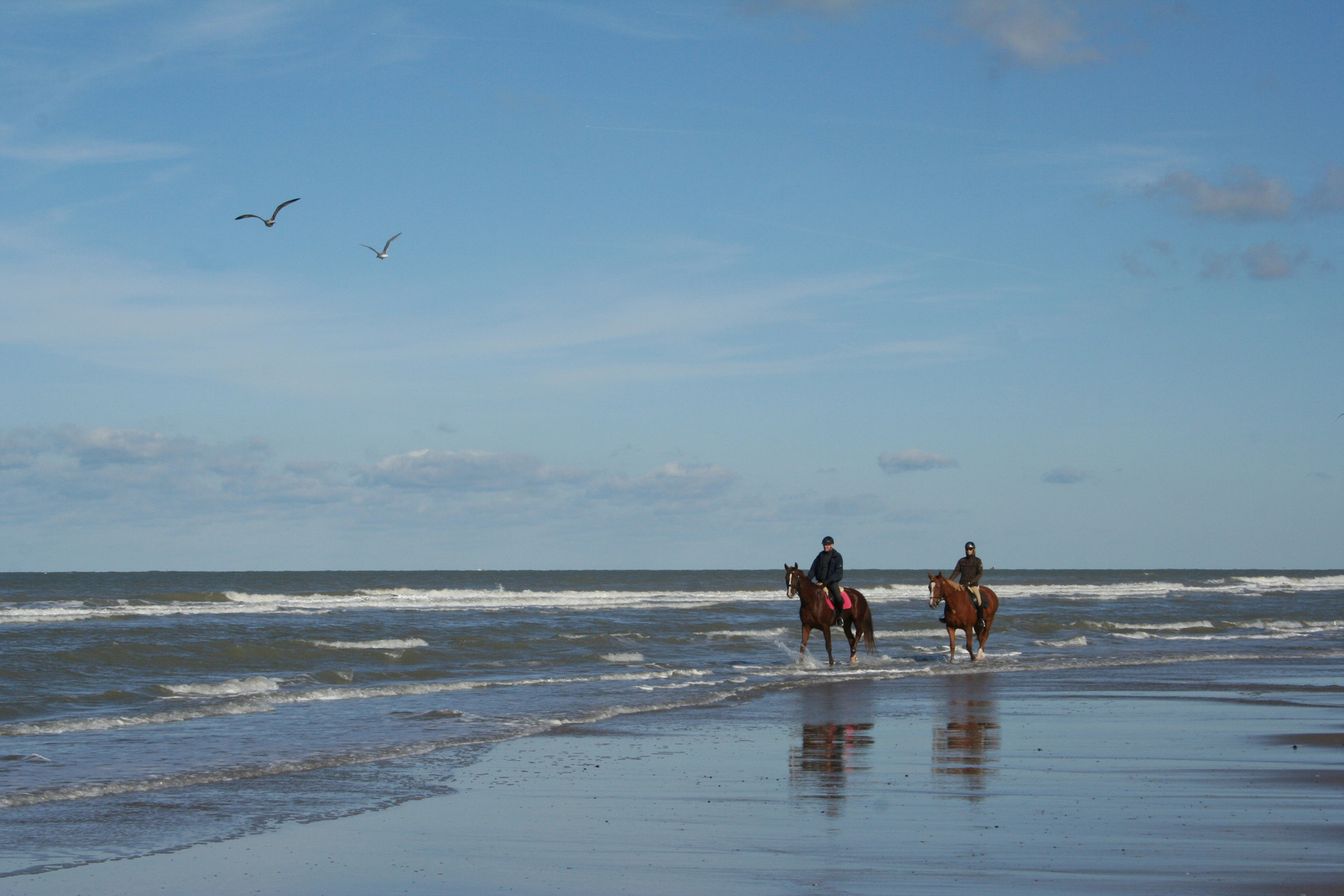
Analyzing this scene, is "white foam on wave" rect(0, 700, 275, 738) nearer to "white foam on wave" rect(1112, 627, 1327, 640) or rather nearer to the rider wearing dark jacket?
the rider wearing dark jacket

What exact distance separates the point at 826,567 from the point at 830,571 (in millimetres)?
88

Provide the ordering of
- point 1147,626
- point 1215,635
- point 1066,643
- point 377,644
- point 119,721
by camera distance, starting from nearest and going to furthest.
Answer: point 119,721
point 377,644
point 1066,643
point 1215,635
point 1147,626

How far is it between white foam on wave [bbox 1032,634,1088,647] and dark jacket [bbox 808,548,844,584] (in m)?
8.68

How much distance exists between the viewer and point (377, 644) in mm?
25047

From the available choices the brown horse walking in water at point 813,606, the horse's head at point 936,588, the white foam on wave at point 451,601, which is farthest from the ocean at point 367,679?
the horse's head at point 936,588

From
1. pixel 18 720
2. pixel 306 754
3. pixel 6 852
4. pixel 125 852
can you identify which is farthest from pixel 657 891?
pixel 18 720

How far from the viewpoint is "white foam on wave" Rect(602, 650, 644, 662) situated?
22780 millimetres

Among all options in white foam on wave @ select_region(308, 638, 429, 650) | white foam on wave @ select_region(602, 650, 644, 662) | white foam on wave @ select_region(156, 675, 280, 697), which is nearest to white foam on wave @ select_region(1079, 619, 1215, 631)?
white foam on wave @ select_region(602, 650, 644, 662)

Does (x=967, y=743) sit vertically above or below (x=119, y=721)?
above

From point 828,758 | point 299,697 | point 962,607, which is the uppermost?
point 962,607

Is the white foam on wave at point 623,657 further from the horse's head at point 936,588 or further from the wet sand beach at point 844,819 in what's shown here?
the wet sand beach at point 844,819

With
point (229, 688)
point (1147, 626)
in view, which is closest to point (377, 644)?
point (229, 688)

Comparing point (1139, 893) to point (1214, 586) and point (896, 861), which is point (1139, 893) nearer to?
point (896, 861)

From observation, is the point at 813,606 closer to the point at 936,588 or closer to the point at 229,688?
the point at 936,588
